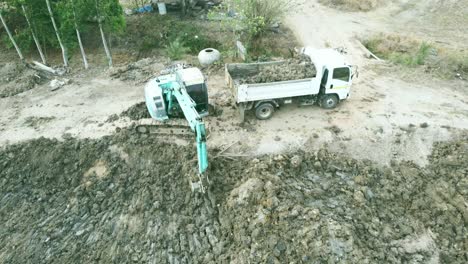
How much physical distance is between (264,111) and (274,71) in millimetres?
1701

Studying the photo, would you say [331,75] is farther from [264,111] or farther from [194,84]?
[194,84]

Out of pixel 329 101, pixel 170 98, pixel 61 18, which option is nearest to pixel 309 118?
pixel 329 101

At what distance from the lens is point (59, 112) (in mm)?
16156

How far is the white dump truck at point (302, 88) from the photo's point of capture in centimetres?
1431

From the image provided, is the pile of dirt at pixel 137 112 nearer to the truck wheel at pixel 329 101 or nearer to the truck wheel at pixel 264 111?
the truck wheel at pixel 264 111

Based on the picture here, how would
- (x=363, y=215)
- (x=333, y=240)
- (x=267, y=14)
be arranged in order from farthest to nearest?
(x=267, y=14) < (x=363, y=215) < (x=333, y=240)

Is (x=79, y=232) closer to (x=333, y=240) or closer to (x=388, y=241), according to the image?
(x=333, y=240)

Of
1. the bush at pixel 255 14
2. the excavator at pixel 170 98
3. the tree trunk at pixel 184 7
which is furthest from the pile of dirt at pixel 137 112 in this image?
the tree trunk at pixel 184 7

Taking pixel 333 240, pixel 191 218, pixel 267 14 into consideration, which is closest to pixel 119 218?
pixel 191 218

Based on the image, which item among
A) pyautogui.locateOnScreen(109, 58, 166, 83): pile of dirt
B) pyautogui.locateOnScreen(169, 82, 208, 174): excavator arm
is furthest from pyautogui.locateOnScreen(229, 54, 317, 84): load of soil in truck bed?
pyautogui.locateOnScreen(109, 58, 166, 83): pile of dirt

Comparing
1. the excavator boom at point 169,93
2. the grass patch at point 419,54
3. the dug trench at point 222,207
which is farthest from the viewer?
the grass patch at point 419,54

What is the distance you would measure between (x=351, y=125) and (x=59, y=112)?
1281 cm

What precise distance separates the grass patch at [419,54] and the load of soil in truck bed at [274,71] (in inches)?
312

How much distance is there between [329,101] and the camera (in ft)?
51.1
